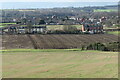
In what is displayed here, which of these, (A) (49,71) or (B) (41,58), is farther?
(B) (41,58)

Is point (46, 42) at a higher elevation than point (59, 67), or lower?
higher

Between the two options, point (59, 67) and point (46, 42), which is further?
point (46, 42)

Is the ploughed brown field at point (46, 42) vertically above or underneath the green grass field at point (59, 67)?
above

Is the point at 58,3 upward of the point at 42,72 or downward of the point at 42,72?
upward

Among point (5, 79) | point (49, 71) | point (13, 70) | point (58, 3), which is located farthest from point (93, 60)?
point (58, 3)

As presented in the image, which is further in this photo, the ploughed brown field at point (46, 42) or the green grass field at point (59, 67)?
the ploughed brown field at point (46, 42)

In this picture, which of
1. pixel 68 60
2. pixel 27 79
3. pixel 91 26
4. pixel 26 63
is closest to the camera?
pixel 27 79

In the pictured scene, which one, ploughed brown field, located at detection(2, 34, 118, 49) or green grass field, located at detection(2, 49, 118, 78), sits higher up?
ploughed brown field, located at detection(2, 34, 118, 49)

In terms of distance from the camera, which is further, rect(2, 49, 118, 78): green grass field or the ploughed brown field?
the ploughed brown field

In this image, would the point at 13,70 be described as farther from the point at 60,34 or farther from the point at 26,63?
the point at 60,34

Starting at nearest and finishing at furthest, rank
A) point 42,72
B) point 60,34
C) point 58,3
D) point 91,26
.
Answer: point 42,72 < point 60,34 < point 91,26 < point 58,3

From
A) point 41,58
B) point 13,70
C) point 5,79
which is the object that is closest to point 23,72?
point 13,70
